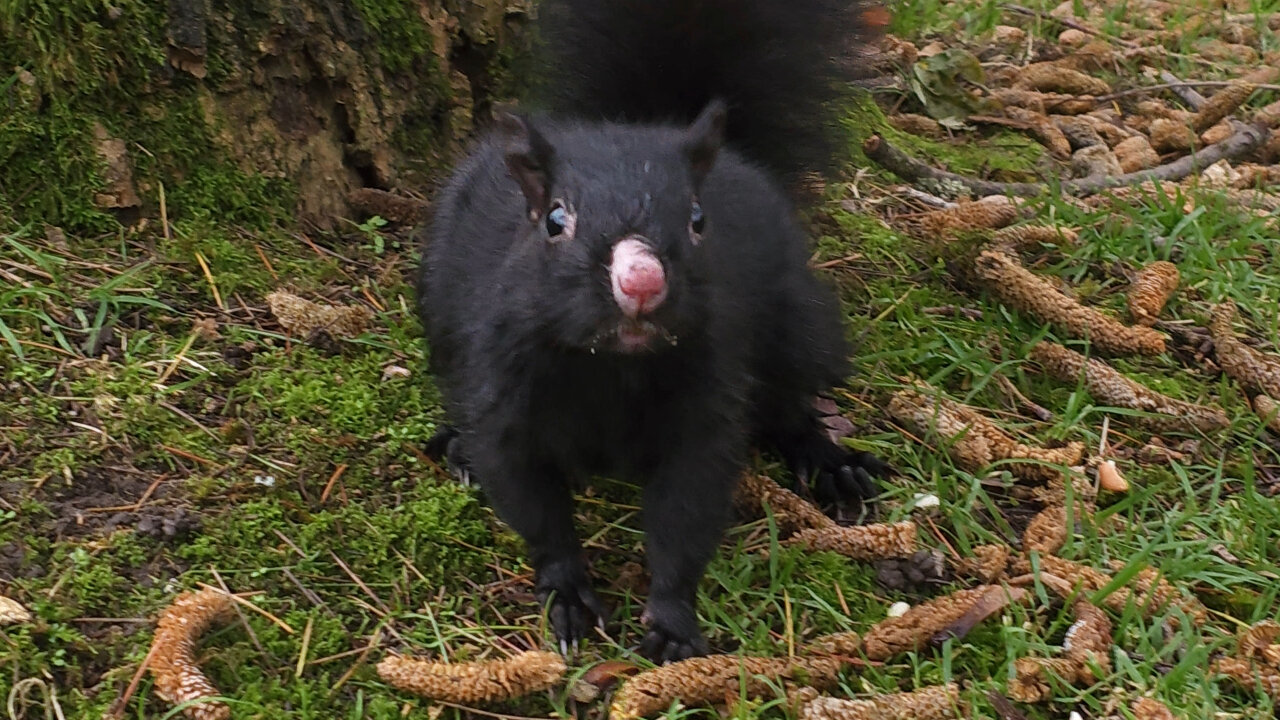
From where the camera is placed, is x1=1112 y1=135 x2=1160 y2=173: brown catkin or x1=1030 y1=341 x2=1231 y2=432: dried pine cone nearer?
x1=1030 y1=341 x2=1231 y2=432: dried pine cone

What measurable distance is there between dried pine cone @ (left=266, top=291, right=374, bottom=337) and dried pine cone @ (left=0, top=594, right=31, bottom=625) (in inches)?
37.6

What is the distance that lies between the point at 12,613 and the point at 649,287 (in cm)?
116

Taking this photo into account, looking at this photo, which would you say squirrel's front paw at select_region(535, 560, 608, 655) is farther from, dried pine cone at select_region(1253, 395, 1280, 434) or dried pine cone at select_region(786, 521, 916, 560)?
dried pine cone at select_region(1253, 395, 1280, 434)

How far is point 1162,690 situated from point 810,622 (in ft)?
1.99

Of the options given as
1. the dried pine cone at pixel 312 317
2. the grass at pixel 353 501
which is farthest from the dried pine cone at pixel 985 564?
the dried pine cone at pixel 312 317

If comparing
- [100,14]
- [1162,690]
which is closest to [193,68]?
[100,14]

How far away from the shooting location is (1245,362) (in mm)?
3004

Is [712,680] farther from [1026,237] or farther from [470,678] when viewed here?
[1026,237]

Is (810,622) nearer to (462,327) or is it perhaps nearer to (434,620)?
(434,620)

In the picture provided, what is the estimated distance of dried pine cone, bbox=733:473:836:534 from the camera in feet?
8.05

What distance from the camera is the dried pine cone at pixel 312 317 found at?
8.97 ft

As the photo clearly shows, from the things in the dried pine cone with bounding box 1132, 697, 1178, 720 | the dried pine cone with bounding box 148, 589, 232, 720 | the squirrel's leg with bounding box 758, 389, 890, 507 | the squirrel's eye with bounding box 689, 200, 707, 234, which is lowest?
the squirrel's leg with bounding box 758, 389, 890, 507

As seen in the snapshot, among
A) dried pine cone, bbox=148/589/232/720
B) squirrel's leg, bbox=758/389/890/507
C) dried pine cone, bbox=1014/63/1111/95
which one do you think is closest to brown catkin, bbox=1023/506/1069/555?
squirrel's leg, bbox=758/389/890/507

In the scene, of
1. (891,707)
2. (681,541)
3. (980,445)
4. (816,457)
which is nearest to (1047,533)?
(980,445)
